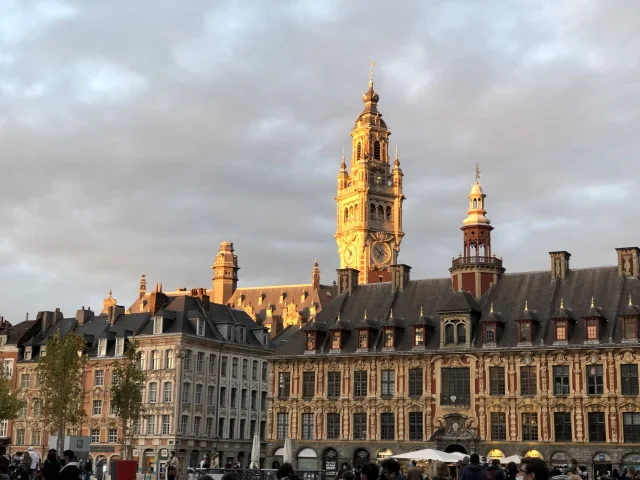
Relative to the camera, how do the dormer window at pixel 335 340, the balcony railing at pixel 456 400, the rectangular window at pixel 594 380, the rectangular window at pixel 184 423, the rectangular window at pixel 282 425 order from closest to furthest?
the rectangular window at pixel 594 380
the balcony railing at pixel 456 400
the dormer window at pixel 335 340
the rectangular window at pixel 282 425
the rectangular window at pixel 184 423

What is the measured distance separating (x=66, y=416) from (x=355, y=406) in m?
20.9

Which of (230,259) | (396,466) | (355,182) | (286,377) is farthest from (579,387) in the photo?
(355,182)

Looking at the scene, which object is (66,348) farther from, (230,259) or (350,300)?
(230,259)

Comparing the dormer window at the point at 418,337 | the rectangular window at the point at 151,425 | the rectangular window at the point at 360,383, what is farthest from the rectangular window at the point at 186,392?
the dormer window at the point at 418,337

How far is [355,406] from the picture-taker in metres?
65.2

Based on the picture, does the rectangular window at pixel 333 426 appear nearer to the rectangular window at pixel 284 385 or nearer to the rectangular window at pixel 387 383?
the rectangular window at pixel 387 383

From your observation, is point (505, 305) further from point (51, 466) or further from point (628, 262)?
point (51, 466)

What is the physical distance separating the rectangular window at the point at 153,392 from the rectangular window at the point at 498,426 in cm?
2910

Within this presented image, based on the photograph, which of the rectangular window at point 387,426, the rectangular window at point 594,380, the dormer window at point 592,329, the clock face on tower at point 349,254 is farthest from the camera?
the clock face on tower at point 349,254

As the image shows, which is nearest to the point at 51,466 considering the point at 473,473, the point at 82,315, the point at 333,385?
the point at 473,473

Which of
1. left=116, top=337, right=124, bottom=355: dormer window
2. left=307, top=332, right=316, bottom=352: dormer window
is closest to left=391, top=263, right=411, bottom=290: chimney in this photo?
left=307, top=332, right=316, bottom=352: dormer window

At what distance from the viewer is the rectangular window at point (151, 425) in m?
76.7

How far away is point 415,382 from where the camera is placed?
63906mm

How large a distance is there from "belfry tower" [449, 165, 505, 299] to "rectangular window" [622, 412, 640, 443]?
1351 centimetres
